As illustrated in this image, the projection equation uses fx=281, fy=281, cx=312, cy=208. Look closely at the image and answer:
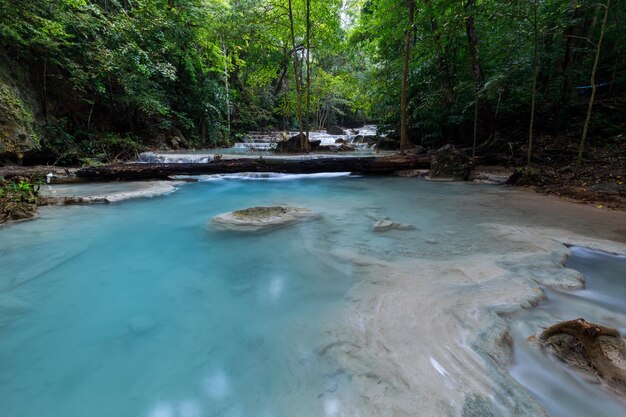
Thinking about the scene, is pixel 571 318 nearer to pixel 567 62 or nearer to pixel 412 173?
pixel 412 173

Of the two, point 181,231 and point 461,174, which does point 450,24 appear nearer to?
point 461,174

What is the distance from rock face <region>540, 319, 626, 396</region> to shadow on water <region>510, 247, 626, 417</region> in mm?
56

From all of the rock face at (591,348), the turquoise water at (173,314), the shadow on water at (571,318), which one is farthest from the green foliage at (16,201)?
the rock face at (591,348)

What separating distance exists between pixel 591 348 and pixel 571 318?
0.34 metres

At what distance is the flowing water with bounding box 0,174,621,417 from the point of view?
129cm

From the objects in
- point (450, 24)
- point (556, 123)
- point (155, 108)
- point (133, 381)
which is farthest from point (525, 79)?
point (155, 108)

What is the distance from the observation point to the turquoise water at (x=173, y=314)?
129 cm

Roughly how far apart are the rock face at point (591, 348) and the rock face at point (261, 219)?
2847mm

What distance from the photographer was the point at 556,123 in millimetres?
7621

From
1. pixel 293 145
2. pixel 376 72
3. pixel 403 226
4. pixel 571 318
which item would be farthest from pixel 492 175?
pixel 293 145

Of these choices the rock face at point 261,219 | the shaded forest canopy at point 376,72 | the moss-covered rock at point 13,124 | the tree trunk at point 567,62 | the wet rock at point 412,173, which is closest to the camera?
the rock face at point 261,219

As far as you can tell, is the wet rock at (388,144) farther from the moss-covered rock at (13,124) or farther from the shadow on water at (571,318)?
the moss-covered rock at (13,124)

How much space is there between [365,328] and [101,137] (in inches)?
444

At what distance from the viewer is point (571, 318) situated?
160 centimetres
